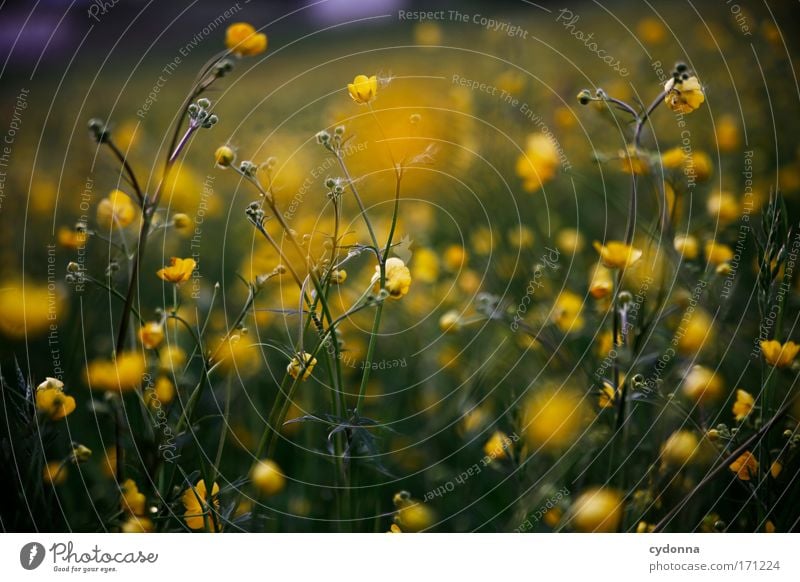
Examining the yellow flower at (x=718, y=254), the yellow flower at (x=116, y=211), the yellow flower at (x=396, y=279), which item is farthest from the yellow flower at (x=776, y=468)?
the yellow flower at (x=116, y=211)

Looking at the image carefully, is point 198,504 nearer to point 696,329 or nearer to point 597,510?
point 597,510

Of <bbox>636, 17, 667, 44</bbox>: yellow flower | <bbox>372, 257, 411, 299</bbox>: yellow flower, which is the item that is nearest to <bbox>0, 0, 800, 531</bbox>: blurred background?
<bbox>636, 17, 667, 44</bbox>: yellow flower

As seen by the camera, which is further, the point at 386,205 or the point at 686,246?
the point at 386,205

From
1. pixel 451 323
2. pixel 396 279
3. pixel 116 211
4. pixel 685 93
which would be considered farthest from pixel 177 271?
pixel 685 93

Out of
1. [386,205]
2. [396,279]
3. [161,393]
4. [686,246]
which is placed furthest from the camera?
[386,205]
